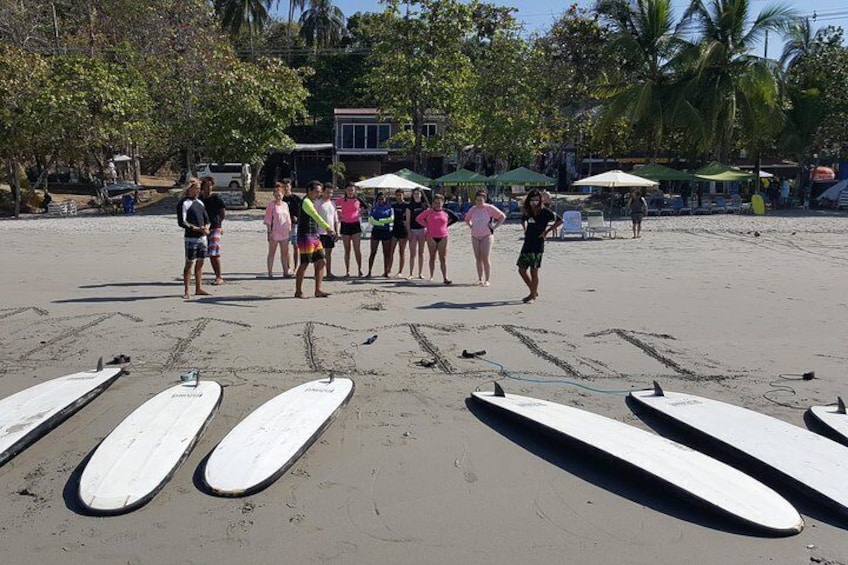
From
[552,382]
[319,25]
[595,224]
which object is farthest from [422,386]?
[319,25]

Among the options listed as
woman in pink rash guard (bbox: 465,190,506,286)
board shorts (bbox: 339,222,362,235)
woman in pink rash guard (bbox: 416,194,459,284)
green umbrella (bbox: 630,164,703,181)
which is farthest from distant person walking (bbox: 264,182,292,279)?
green umbrella (bbox: 630,164,703,181)

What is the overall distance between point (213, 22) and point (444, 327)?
113ft

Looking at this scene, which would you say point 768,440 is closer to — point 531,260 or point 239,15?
point 531,260

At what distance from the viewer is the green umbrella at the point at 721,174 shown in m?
29.1

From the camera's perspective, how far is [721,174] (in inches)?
1166

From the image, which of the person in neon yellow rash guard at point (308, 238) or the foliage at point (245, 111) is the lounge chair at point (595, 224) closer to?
the person in neon yellow rash guard at point (308, 238)

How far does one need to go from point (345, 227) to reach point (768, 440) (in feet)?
26.8

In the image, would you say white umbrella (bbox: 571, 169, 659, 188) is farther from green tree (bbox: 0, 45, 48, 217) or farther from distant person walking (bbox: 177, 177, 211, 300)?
green tree (bbox: 0, 45, 48, 217)

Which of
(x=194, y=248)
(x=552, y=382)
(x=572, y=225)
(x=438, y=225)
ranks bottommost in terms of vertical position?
(x=552, y=382)

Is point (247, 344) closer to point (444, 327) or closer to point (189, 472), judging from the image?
point (444, 327)

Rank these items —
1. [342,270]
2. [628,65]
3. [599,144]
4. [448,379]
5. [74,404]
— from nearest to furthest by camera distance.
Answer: [74,404] < [448,379] < [342,270] < [628,65] < [599,144]

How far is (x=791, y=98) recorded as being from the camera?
33.1 m

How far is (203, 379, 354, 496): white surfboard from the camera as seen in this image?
14.1 feet

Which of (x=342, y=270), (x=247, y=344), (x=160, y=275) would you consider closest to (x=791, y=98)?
(x=342, y=270)
